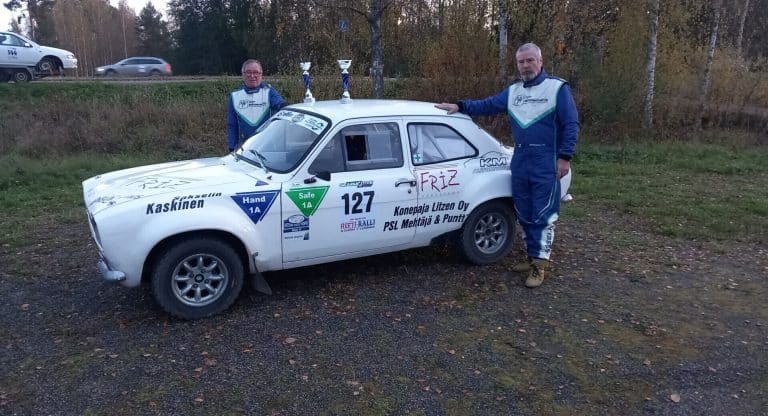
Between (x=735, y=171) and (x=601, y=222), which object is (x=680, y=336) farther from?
(x=735, y=171)

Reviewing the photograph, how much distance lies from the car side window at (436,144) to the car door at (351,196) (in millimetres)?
149

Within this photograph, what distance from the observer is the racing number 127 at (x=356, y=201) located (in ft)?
17.2

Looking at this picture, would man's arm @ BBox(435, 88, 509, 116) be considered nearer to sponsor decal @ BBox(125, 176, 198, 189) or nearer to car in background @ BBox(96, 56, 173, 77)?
sponsor decal @ BBox(125, 176, 198, 189)

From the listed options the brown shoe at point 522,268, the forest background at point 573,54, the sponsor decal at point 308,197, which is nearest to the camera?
the sponsor decal at point 308,197

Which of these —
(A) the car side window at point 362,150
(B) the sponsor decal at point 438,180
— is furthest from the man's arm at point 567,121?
(A) the car side window at point 362,150

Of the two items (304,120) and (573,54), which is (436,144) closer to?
(304,120)

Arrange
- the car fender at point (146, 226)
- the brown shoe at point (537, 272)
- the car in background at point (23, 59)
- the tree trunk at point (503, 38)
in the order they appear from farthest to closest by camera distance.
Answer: the car in background at point (23, 59), the tree trunk at point (503, 38), the brown shoe at point (537, 272), the car fender at point (146, 226)

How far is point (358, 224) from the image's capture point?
5355mm

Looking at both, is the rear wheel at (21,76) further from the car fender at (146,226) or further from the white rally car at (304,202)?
the car fender at (146,226)

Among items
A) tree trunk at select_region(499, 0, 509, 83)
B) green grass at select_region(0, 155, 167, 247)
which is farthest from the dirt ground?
tree trunk at select_region(499, 0, 509, 83)

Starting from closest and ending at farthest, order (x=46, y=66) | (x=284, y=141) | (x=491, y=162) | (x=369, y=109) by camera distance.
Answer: (x=284, y=141), (x=369, y=109), (x=491, y=162), (x=46, y=66)

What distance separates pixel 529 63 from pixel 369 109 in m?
→ 1.52

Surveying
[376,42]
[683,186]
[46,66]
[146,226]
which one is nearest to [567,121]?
[146,226]

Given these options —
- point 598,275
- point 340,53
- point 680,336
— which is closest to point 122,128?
point 340,53
